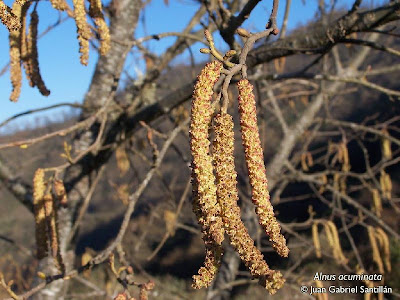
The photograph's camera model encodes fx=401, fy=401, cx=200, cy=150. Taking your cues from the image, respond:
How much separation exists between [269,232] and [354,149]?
9728mm

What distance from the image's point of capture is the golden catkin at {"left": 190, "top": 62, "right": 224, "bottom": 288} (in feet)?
2.00

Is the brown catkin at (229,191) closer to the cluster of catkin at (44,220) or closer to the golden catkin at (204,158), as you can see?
the golden catkin at (204,158)

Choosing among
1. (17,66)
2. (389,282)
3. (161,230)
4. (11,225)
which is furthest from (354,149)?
(11,225)

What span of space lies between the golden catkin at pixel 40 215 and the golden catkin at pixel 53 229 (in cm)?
2

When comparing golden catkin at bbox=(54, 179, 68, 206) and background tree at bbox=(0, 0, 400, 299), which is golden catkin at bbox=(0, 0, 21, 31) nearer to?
background tree at bbox=(0, 0, 400, 299)

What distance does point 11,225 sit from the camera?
43.0 ft

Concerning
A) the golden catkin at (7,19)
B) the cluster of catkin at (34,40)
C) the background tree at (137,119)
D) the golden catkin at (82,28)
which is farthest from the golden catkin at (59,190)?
the golden catkin at (7,19)

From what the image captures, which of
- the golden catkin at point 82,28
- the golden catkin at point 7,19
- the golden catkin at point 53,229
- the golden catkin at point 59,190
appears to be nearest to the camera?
the golden catkin at point 7,19

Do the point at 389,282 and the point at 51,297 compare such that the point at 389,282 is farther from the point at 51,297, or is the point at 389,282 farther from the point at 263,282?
the point at 263,282

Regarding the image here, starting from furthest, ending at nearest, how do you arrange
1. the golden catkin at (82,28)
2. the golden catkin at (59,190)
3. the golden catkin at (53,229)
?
the golden catkin at (59,190) → the golden catkin at (53,229) → the golden catkin at (82,28)

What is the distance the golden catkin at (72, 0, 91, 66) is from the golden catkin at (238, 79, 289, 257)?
0.60 metres

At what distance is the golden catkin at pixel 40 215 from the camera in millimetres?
1195

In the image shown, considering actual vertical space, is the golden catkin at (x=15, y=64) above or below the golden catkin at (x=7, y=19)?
above

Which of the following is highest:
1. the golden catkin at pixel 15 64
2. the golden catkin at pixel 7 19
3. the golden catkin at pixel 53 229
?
Answer: the golden catkin at pixel 15 64
